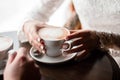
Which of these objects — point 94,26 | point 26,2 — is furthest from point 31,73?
point 26,2

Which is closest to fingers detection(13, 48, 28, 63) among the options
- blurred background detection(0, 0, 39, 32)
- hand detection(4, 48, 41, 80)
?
hand detection(4, 48, 41, 80)

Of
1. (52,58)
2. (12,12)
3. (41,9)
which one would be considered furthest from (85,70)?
(12,12)

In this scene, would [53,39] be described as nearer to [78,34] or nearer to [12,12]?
[78,34]

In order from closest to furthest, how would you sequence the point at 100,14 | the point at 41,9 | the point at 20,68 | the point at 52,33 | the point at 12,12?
the point at 20,68 < the point at 52,33 < the point at 100,14 < the point at 41,9 < the point at 12,12

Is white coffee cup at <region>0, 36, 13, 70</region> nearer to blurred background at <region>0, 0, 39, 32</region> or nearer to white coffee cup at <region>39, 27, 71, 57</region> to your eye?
white coffee cup at <region>39, 27, 71, 57</region>

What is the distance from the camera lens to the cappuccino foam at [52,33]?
71 cm

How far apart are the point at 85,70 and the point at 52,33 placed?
16cm

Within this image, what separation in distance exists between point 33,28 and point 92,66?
10.4 inches

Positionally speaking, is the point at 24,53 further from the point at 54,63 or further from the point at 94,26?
the point at 94,26

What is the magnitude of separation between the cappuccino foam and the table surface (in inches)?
3.4

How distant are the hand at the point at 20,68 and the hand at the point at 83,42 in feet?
0.52

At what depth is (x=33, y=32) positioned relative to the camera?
0.80 metres

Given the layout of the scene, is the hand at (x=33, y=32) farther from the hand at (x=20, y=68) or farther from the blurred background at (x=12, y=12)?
the blurred background at (x=12, y=12)

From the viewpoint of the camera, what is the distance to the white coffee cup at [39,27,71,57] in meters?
0.70
